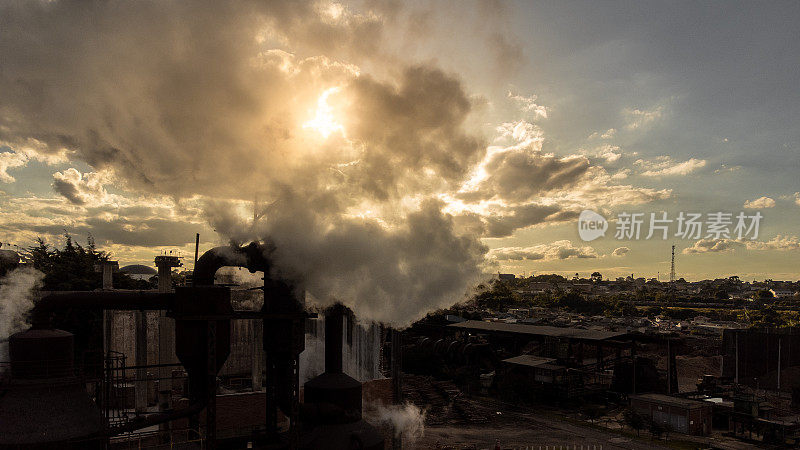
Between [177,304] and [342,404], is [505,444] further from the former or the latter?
[177,304]

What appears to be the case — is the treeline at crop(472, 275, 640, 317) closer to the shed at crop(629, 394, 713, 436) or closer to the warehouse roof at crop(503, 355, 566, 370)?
the warehouse roof at crop(503, 355, 566, 370)

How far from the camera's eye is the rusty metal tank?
24.9 ft

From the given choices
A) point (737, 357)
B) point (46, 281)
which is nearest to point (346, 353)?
point (46, 281)

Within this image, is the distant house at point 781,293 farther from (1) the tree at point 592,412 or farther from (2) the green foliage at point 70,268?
(2) the green foliage at point 70,268

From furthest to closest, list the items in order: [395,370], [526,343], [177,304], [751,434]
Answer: [526,343] < [751,434] < [395,370] < [177,304]

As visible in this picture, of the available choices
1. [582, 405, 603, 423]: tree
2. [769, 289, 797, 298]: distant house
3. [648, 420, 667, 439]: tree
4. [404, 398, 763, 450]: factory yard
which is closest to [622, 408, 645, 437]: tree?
[404, 398, 763, 450]: factory yard

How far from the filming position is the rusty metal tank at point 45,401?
7602 mm

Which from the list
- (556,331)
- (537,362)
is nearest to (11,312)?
(537,362)

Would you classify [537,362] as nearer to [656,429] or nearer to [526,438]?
[656,429]

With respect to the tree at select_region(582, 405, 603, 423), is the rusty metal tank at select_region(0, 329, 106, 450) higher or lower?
higher

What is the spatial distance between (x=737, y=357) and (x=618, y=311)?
53.3 m

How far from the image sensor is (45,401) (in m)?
7.95

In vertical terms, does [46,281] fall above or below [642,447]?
above

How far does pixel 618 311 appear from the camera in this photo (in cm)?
8812
